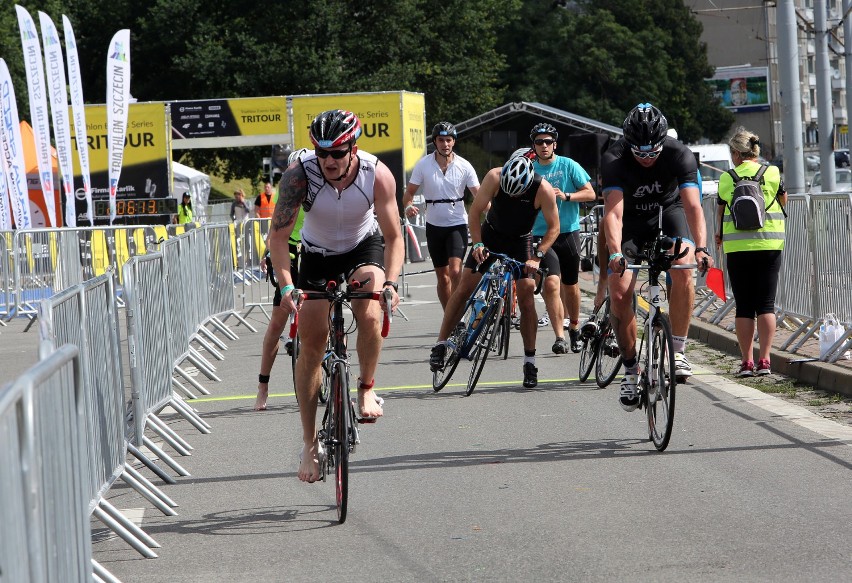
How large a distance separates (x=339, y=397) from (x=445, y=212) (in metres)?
7.26

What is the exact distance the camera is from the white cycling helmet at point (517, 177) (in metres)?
11.0

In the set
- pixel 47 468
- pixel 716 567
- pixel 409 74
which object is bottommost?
pixel 716 567

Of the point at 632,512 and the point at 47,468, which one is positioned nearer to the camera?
the point at 47,468

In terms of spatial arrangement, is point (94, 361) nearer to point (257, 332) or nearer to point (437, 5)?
point (257, 332)

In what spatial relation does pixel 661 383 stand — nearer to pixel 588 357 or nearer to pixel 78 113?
pixel 588 357

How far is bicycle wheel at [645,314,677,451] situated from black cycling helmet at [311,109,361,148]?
89.5 inches

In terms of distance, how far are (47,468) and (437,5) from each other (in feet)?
172

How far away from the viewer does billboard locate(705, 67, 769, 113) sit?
324 feet

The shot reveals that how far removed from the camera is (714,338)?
45.4 feet

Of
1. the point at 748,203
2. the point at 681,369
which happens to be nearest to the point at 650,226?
the point at 681,369

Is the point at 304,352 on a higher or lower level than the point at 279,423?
higher

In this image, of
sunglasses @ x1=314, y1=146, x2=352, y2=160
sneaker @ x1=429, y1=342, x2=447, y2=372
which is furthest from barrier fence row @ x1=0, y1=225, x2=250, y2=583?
sneaker @ x1=429, y1=342, x2=447, y2=372

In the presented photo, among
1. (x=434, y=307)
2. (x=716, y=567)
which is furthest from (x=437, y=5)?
(x=716, y=567)

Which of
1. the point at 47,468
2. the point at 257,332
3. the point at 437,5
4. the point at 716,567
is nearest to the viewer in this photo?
the point at 47,468
